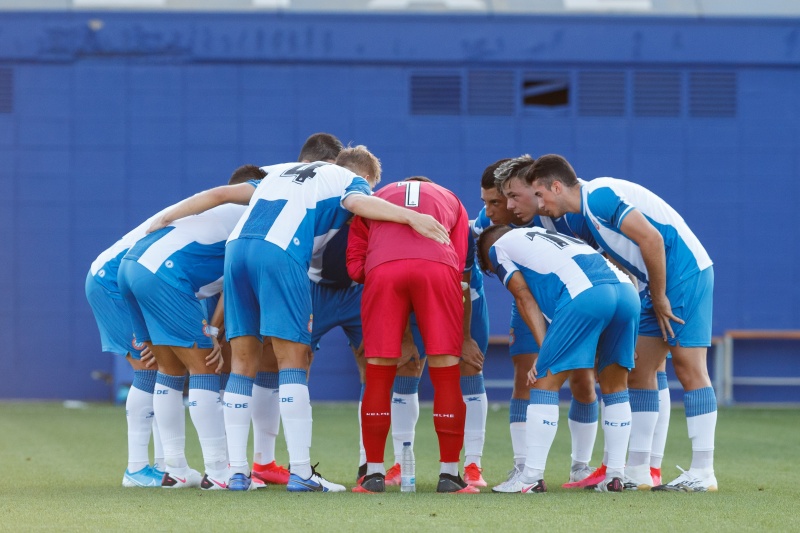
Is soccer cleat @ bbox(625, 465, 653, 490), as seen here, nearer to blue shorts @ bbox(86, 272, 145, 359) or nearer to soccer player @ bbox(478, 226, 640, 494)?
soccer player @ bbox(478, 226, 640, 494)

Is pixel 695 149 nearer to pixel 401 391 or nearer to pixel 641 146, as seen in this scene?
pixel 641 146

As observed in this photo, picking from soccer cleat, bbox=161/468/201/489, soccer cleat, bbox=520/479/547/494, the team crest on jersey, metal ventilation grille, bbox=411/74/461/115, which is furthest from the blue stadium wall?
soccer cleat, bbox=520/479/547/494

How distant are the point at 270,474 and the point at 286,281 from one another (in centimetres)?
108

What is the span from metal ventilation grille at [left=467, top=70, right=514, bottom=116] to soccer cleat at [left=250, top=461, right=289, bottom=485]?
787cm

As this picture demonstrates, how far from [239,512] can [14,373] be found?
9.14 meters

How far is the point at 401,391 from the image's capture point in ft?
17.4

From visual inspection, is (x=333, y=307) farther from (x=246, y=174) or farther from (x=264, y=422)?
(x=246, y=174)

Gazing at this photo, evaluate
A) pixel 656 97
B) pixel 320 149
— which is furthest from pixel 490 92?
pixel 320 149

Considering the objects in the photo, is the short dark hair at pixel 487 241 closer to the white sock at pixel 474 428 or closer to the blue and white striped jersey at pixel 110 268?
the white sock at pixel 474 428

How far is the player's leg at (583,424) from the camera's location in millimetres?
5191

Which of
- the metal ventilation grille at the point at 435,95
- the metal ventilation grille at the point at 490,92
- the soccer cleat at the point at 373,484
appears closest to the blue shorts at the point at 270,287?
the soccer cleat at the point at 373,484

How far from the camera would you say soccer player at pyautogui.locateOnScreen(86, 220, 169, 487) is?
206 inches

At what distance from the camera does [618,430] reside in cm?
472

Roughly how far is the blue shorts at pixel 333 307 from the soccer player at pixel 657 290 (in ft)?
3.60
